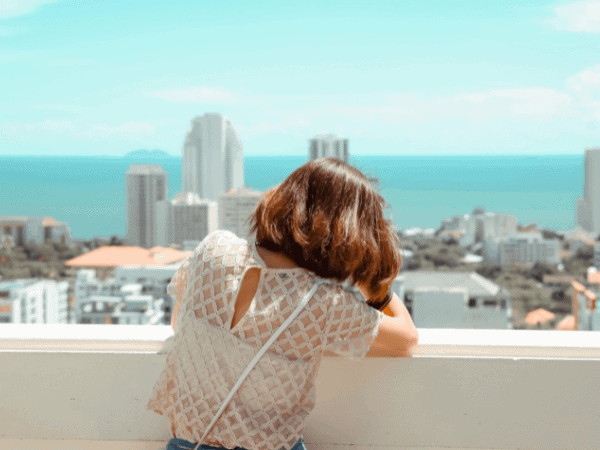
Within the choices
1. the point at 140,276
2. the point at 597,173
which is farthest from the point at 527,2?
the point at 140,276

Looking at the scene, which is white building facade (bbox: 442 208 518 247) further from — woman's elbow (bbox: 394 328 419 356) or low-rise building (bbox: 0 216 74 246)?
woman's elbow (bbox: 394 328 419 356)

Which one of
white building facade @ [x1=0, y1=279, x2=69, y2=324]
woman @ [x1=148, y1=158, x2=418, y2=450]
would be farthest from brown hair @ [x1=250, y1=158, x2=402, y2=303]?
white building facade @ [x1=0, y1=279, x2=69, y2=324]

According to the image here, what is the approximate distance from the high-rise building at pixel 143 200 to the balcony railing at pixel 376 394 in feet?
70.4

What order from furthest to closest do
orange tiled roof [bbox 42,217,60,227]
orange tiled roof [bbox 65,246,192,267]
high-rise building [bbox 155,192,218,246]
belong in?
orange tiled roof [bbox 42,217,60,227] → high-rise building [bbox 155,192,218,246] → orange tiled roof [bbox 65,246,192,267]

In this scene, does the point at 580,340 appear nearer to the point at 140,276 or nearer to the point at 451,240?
the point at 140,276

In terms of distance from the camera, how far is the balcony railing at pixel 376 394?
1135mm

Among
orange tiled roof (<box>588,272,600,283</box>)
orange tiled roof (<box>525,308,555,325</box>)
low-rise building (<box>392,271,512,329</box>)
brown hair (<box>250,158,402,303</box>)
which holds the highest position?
brown hair (<box>250,158,402,303</box>)

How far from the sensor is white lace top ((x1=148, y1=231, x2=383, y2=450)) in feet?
2.66

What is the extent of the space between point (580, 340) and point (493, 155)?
44283mm

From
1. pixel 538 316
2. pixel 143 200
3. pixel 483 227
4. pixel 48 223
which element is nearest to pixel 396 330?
pixel 538 316

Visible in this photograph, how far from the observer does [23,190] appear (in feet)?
103

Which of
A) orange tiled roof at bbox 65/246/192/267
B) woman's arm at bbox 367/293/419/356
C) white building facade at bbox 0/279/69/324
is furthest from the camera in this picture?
orange tiled roof at bbox 65/246/192/267

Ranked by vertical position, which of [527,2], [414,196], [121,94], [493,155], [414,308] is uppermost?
[527,2]

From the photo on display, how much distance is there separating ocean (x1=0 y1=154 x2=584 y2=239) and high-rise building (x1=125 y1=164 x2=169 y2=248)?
0.71m
